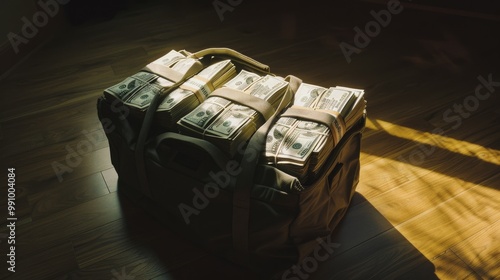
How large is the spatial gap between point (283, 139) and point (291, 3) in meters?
1.83

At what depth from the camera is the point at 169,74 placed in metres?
1.25

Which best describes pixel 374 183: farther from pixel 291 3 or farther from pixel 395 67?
pixel 291 3

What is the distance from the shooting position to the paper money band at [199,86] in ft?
3.92

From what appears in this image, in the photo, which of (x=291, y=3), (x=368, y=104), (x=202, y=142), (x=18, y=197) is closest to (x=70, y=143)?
(x=18, y=197)

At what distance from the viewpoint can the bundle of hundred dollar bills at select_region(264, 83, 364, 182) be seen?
972 mm

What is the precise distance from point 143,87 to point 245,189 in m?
0.49
